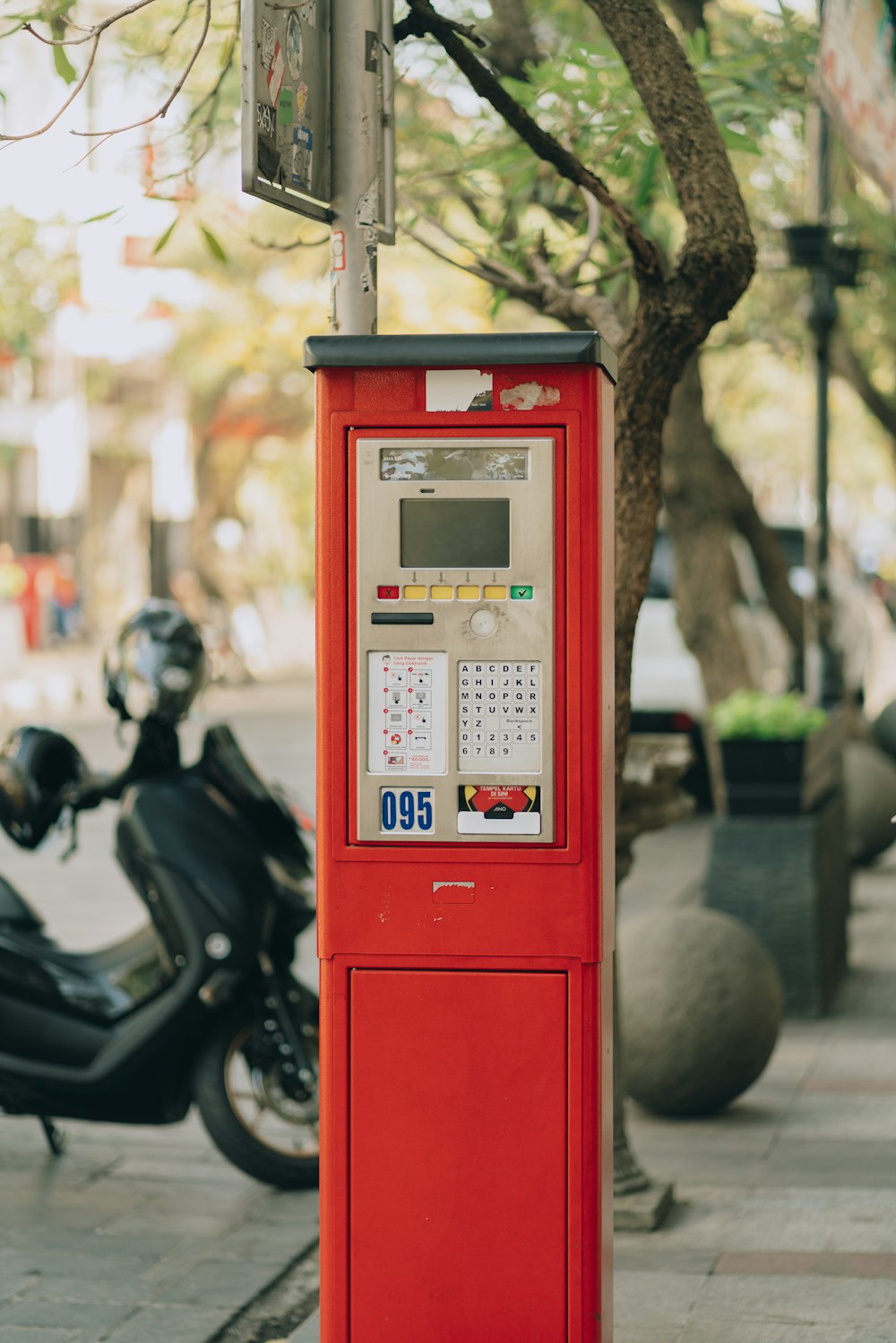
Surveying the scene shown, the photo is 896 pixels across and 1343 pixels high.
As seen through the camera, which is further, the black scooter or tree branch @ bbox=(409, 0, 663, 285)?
the black scooter

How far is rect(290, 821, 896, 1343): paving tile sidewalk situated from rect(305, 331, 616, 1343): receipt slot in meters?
0.22

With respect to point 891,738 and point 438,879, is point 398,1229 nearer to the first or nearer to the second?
point 438,879

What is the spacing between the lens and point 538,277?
533cm

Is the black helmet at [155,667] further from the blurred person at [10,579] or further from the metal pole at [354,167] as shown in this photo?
the blurred person at [10,579]

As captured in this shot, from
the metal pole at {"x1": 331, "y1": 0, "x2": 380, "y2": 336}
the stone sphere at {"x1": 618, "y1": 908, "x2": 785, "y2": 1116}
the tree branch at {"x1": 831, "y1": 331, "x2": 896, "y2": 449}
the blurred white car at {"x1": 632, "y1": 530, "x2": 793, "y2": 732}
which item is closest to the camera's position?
the metal pole at {"x1": 331, "y1": 0, "x2": 380, "y2": 336}

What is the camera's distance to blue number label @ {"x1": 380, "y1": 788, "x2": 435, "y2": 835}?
3.52 meters

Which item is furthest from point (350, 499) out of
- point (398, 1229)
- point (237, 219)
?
point (237, 219)

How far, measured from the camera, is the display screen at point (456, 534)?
3.49m

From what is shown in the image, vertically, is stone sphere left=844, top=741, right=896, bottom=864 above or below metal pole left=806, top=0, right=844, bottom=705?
below

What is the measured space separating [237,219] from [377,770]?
53.2 ft

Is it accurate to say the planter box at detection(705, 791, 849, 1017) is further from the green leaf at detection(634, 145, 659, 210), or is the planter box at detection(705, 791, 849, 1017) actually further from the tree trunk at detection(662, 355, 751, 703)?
the tree trunk at detection(662, 355, 751, 703)

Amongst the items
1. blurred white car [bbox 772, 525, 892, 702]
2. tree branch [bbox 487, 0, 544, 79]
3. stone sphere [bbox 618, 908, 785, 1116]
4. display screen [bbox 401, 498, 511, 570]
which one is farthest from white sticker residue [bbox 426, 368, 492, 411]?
blurred white car [bbox 772, 525, 892, 702]

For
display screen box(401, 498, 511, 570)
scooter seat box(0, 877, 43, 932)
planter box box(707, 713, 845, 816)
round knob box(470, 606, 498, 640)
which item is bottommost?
scooter seat box(0, 877, 43, 932)

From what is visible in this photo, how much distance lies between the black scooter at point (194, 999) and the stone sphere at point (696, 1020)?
1.30m
